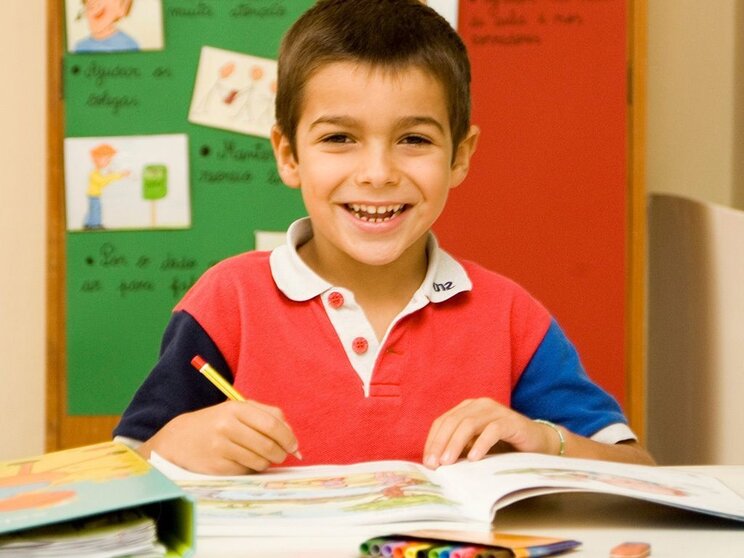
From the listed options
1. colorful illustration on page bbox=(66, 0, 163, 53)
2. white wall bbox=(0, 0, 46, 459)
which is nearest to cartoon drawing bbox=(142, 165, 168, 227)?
colorful illustration on page bbox=(66, 0, 163, 53)

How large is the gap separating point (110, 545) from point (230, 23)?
1999 mm

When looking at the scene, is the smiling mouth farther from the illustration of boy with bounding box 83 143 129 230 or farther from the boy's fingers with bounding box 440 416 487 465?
the illustration of boy with bounding box 83 143 129 230

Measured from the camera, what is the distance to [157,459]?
1.08 m

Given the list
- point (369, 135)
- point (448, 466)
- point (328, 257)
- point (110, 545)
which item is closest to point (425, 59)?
point (369, 135)

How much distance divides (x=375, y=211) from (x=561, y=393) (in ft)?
1.00

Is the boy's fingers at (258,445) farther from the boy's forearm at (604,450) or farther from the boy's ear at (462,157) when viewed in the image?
the boy's ear at (462,157)

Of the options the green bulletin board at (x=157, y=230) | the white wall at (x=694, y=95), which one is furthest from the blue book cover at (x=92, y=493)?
the white wall at (x=694, y=95)

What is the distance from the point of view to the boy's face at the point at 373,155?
1.31 meters

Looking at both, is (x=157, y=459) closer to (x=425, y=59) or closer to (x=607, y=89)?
(x=425, y=59)

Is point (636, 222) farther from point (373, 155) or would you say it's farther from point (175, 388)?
point (175, 388)

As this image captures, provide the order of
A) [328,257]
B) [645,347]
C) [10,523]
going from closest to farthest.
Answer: [10,523] < [328,257] < [645,347]

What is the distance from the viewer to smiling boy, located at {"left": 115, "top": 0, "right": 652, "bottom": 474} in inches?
51.8

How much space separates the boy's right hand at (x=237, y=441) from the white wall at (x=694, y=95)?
218 cm

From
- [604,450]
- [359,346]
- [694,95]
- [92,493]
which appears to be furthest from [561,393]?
[694,95]
